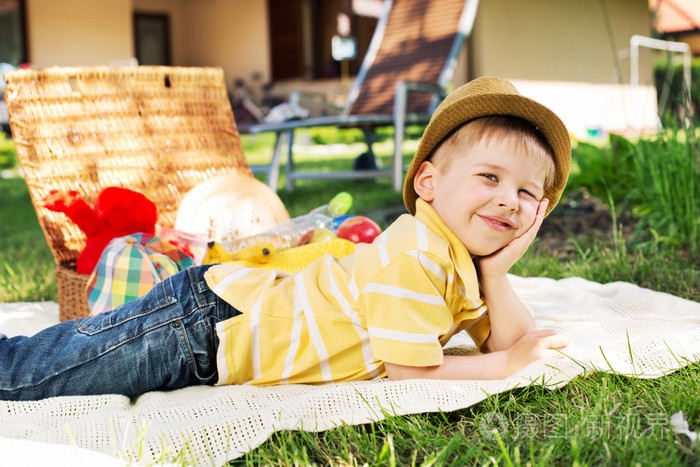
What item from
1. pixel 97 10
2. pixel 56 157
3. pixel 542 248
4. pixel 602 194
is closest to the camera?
pixel 56 157

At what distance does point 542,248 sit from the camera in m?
3.30

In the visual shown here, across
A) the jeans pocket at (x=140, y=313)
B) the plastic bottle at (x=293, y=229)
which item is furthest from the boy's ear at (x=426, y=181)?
the plastic bottle at (x=293, y=229)

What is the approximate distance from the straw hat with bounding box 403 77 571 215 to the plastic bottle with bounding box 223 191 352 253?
103 centimetres

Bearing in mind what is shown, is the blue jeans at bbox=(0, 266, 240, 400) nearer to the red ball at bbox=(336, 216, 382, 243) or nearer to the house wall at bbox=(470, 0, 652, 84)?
the red ball at bbox=(336, 216, 382, 243)

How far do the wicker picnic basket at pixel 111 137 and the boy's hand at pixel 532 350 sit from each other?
1440mm

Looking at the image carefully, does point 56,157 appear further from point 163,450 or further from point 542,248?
point 542,248

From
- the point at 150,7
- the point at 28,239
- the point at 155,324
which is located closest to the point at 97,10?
→ the point at 150,7

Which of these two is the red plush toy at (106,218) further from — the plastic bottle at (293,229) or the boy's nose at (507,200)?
the boy's nose at (507,200)

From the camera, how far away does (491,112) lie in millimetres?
1583

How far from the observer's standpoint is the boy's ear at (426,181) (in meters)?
1.65

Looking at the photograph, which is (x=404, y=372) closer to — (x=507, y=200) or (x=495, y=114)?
(x=507, y=200)

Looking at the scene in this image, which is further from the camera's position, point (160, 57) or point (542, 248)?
point (160, 57)

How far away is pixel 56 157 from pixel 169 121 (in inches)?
22.4

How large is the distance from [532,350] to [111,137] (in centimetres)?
201
